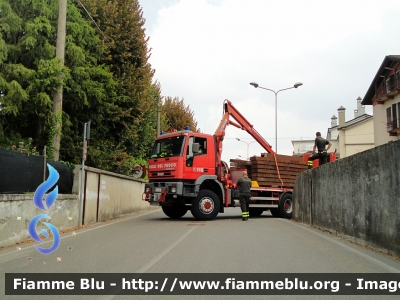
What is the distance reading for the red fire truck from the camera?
47.6 ft

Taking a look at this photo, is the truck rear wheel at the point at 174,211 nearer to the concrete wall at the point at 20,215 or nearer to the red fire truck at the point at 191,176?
the red fire truck at the point at 191,176

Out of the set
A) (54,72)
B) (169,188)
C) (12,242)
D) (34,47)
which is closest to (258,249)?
(12,242)

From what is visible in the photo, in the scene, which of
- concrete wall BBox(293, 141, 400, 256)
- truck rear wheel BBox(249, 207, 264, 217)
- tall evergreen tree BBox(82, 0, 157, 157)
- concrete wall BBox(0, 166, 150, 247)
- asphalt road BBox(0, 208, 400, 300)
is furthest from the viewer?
tall evergreen tree BBox(82, 0, 157, 157)

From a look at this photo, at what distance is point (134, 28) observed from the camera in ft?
76.0

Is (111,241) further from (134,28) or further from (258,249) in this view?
(134,28)

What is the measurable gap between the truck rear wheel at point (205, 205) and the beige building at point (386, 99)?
21.8 m

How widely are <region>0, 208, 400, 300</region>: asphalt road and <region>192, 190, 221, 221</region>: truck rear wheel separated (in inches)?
165

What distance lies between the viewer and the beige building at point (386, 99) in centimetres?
3288

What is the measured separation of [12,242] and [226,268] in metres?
5.07

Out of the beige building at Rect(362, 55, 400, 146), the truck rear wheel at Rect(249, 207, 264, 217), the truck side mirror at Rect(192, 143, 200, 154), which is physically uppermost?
the beige building at Rect(362, 55, 400, 146)

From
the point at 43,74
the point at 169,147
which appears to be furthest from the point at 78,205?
the point at 43,74

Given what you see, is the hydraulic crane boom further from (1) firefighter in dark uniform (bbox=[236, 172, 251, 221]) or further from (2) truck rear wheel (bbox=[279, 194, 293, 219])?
(2) truck rear wheel (bbox=[279, 194, 293, 219])

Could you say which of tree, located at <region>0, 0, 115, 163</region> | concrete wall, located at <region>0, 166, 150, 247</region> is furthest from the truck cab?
tree, located at <region>0, 0, 115, 163</region>

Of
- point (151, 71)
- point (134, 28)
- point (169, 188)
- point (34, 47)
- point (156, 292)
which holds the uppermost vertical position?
point (134, 28)
